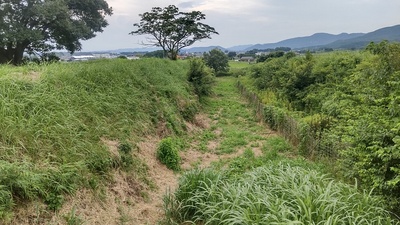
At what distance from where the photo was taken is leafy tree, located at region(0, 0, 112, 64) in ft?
37.6

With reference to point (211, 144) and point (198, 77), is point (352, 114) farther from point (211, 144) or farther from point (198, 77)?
point (198, 77)

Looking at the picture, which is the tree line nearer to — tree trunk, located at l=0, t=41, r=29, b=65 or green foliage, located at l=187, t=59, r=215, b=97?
tree trunk, located at l=0, t=41, r=29, b=65

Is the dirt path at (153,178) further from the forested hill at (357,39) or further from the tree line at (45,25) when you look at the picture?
the tree line at (45,25)

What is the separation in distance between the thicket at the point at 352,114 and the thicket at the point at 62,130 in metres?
3.53

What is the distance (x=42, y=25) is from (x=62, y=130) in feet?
36.6

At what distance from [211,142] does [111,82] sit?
327 centimetres

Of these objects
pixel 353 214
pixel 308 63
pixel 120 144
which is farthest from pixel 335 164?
pixel 308 63

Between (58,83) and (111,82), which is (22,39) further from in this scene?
(58,83)

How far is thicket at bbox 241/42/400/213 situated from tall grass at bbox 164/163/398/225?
458 millimetres

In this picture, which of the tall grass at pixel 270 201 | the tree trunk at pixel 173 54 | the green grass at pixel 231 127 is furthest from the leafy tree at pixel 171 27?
the tall grass at pixel 270 201

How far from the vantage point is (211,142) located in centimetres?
793

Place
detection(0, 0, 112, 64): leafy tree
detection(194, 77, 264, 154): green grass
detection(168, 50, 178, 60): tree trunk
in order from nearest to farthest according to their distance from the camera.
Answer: detection(194, 77, 264, 154): green grass < detection(0, 0, 112, 64): leafy tree < detection(168, 50, 178, 60): tree trunk

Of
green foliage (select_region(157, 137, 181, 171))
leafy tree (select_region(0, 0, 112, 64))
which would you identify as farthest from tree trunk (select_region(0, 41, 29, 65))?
green foliage (select_region(157, 137, 181, 171))

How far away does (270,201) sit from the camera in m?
2.81
